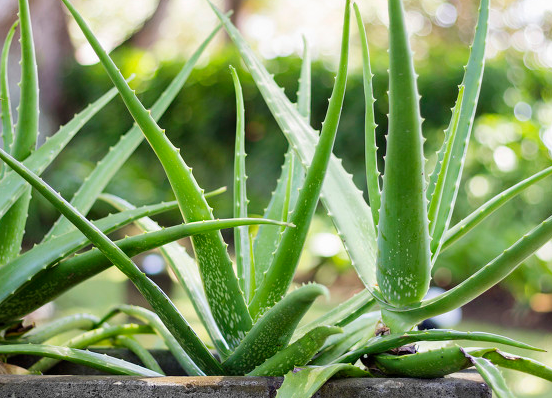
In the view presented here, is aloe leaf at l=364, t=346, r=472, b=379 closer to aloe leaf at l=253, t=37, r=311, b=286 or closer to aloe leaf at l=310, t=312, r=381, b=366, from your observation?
aloe leaf at l=310, t=312, r=381, b=366

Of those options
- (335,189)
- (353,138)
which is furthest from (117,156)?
(353,138)

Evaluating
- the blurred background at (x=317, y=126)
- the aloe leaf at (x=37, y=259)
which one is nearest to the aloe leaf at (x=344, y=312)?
the aloe leaf at (x=37, y=259)

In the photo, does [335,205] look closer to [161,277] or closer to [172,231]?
[172,231]

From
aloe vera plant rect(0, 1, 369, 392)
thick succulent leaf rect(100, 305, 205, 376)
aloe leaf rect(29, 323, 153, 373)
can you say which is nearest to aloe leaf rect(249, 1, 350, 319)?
aloe vera plant rect(0, 1, 369, 392)

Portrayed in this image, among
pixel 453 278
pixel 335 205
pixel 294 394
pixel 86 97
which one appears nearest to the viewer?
pixel 294 394

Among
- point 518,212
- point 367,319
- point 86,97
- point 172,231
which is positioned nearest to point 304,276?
point 518,212

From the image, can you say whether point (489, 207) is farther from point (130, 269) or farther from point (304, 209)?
point (130, 269)
